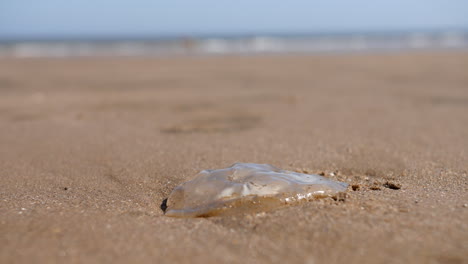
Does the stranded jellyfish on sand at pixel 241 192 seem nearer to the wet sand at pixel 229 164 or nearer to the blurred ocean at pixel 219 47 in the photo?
the wet sand at pixel 229 164

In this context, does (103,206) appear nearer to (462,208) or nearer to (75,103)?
(462,208)

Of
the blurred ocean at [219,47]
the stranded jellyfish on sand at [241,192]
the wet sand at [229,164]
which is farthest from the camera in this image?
the blurred ocean at [219,47]

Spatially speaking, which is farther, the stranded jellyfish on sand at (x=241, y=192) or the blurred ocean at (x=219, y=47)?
the blurred ocean at (x=219, y=47)

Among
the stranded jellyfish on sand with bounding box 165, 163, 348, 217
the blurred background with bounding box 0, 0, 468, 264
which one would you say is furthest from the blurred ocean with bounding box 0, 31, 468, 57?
the stranded jellyfish on sand with bounding box 165, 163, 348, 217

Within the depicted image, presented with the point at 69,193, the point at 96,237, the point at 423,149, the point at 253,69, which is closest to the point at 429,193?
the point at 423,149

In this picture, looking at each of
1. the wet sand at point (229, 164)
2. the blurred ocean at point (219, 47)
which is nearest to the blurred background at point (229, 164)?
the wet sand at point (229, 164)

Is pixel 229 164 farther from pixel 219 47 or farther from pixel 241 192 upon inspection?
pixel 219 47

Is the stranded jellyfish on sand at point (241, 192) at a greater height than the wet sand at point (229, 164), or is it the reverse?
the stranded jellyfish on sand at point (241, 192)

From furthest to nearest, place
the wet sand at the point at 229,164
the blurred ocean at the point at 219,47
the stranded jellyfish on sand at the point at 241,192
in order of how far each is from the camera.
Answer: the blurred ocean at the point at 219,47 → the stranded jellyfish on sand at the point at 241,192 → the wet sand at the point at 229,164
